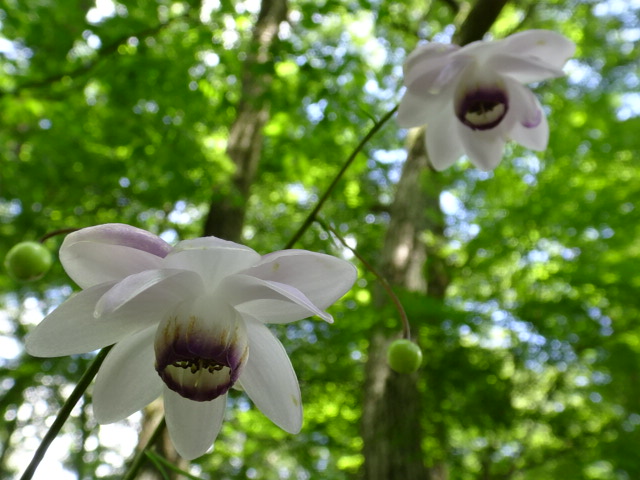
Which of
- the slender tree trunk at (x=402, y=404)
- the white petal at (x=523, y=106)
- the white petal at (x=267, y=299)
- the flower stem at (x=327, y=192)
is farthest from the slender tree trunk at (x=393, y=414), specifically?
the white petal at (x=267, y=299)

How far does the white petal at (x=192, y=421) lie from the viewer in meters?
0.76

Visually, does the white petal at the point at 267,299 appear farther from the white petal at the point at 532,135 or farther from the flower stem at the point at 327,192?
the white petal at the point at 532,135

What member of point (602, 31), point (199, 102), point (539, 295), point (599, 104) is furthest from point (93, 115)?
point (602, 31)

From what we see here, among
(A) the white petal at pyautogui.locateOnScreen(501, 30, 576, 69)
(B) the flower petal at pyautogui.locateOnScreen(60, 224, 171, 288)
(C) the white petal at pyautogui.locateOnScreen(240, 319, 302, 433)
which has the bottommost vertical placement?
(C) the white petal at pyautogui.locateOnScreen(240, 319, 302, 433)

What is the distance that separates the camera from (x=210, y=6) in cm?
335

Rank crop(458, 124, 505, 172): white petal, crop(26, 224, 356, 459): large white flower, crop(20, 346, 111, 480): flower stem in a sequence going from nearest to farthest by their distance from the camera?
crop(20, 346, 111, 480): flower stem
crop(26, 224, 356, 459): large white flower
crop(458, 124, 505, 172): white petal

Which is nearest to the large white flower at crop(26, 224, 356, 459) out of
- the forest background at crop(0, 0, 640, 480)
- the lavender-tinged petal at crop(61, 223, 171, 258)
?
the lavender-tinged petal at crop(61, 223, 171, 258)

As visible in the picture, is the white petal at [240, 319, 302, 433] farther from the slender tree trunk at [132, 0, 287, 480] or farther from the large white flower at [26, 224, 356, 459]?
the slender tree trunk at [132, 0, 287, 480]

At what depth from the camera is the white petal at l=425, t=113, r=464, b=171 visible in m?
1.22

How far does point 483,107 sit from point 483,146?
0.40ft

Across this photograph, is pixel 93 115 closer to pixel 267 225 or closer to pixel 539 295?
pixel 267 225

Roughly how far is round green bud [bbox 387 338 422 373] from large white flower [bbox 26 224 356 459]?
319 mm

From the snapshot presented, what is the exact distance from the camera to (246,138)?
3.96 metres

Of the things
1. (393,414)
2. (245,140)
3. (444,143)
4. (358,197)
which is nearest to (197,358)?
(444,143)
